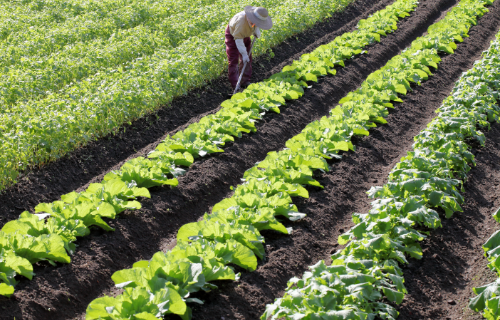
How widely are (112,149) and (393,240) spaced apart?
4.96 meters

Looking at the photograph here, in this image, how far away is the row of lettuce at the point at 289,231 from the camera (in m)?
3.48

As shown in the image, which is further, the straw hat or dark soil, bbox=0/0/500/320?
the straw hat

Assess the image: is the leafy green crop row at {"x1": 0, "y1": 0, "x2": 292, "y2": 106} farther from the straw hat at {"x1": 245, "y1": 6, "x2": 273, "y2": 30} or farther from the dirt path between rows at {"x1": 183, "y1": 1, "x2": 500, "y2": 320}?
the dirt path between rows at {"x1": 183, "y1": 1, "x2": 500, "y2": 320}

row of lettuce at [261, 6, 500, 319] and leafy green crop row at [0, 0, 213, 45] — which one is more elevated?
leafy green crop row at [0, 0, 213, 45]

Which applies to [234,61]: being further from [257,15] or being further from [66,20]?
[66,20]

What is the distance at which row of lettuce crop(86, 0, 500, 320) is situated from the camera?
11.4 feet

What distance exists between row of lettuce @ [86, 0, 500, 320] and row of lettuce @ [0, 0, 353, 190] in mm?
3031

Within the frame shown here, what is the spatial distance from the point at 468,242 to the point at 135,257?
376 cm

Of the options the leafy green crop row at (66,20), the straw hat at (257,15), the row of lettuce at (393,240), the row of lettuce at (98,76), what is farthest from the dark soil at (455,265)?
the leafy green crop row at (66,20)

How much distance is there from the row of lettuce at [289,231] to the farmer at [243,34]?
280 centimetres

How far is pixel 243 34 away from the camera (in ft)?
29.8

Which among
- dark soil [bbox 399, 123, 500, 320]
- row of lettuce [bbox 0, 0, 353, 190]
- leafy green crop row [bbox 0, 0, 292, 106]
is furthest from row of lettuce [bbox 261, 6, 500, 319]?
leafy green crop row [bbox 0, 0, 292, 106]

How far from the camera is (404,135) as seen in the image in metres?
7.80

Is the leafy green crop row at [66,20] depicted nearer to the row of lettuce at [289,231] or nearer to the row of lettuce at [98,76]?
the row of lettuce at [98,76]
